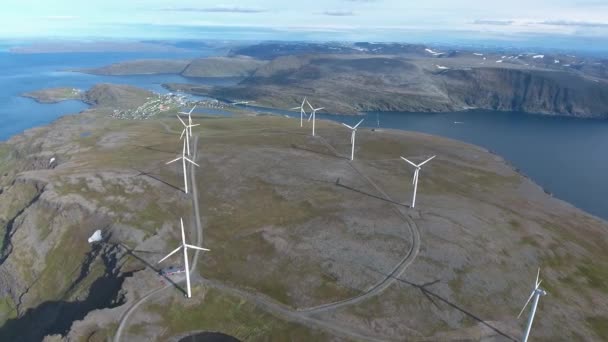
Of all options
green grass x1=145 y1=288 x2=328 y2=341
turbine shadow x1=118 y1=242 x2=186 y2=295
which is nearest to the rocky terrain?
green grass x1=145 y1=288 x2=328 y2=341

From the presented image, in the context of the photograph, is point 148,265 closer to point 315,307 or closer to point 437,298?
point 315,307

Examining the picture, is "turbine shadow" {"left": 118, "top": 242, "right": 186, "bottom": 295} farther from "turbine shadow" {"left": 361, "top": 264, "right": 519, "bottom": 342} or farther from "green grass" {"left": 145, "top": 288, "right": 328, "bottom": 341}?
"turbine shadow" {"left": 361, "top": 264, "right": 519, "bottom": 342}

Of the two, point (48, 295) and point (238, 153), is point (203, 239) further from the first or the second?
point (238, 153)

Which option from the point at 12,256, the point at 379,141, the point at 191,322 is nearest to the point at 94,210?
the point at 12,256

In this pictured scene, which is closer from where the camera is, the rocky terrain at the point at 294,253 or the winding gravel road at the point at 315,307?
the winding gravel road at the point at 315,307

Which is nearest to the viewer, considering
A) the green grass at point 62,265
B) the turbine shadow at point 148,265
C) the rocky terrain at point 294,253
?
the rocky terrain at point 294,253

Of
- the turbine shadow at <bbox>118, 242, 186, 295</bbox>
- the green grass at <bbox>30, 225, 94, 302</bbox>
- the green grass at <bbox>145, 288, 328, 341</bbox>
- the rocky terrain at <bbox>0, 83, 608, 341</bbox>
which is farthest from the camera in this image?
the green grass at <bbox>30, 225, 94, 302</bbox>

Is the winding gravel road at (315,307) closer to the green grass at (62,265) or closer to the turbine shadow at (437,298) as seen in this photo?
the turbine shadow at (437,298)

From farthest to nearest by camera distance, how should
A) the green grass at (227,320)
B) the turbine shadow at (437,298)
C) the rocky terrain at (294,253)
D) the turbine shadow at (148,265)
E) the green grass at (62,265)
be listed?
1. the green grass at (62,265)
2. the turbine shadow at (148,265)
3. the rocky terrain at (294,253)
4. the turbine shadow at (437,298)
5. the green grass at (227,320)

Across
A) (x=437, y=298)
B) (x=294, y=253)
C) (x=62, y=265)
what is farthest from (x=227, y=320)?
(x=62, y=265)

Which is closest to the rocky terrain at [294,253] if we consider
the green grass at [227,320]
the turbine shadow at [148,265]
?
the green grass at [227,320]
